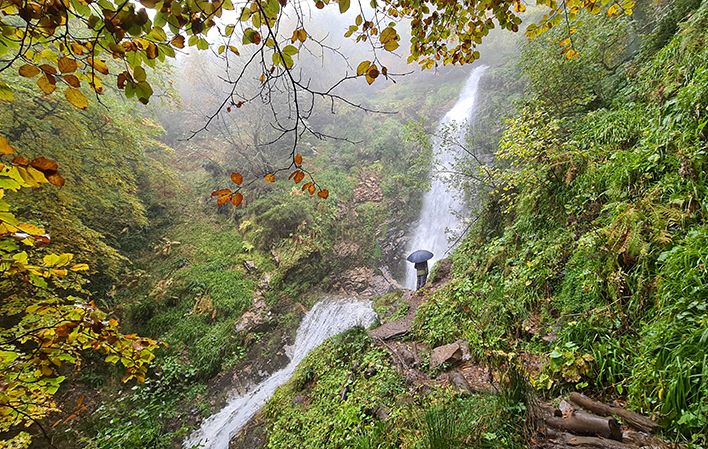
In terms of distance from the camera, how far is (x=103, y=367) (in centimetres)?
715

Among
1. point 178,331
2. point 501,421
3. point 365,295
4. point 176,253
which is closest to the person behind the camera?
point 501,421

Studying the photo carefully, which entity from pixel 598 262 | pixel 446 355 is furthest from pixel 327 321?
pixel 598 262

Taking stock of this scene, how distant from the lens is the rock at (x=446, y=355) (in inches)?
Answer: 151

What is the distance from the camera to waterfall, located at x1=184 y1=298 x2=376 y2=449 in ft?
19.0

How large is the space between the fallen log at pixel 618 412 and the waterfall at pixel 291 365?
4789mm

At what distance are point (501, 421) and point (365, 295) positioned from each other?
7417mm

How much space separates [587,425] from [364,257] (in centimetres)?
949

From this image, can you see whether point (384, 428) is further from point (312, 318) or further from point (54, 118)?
point (54, 118)

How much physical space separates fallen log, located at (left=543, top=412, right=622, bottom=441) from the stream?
4.35m

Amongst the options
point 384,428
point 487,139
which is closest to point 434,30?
point 384,428

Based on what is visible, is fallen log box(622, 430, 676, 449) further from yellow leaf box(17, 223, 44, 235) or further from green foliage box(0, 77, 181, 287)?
green foliage box(0, 77, 181, 287)

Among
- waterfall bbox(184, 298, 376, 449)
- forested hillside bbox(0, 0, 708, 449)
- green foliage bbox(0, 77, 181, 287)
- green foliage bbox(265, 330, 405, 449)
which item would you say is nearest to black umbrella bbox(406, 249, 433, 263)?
forested hillside bbox(0, 0, 708, 449)

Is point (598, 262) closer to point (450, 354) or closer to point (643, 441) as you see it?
point (643, 441)

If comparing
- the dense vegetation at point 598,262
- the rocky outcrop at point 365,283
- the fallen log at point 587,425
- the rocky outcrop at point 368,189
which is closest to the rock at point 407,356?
the dense vegetation at point 598,262
